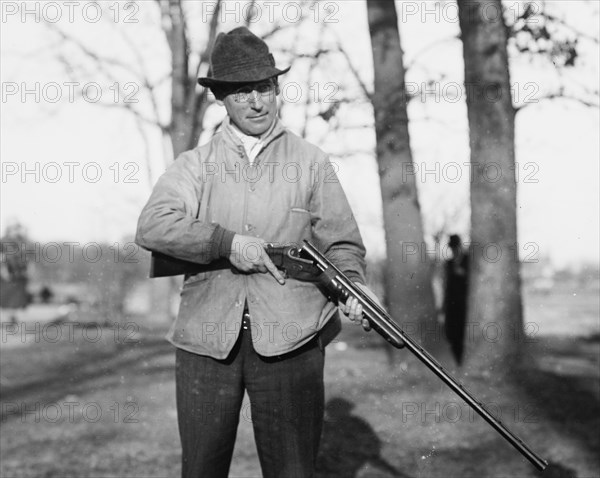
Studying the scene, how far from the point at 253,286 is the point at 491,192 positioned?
5826 mm

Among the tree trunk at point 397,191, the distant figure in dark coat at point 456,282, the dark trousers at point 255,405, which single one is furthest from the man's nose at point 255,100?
the distant figure in dark coat at point 456,282

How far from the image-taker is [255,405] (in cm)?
317

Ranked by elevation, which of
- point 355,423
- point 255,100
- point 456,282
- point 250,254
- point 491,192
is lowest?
point 355,423

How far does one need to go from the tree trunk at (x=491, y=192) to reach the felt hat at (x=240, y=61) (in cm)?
562

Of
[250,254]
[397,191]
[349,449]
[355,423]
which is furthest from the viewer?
[397,191]

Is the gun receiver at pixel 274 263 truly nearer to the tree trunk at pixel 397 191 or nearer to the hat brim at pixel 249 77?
the hat brim at pixel 249 77

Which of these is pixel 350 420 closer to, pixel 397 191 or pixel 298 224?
pixel 397 191

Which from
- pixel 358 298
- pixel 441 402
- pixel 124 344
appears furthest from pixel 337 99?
pixel 358 298

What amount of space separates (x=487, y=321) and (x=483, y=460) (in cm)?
289

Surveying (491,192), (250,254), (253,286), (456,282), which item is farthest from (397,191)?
(250,254)

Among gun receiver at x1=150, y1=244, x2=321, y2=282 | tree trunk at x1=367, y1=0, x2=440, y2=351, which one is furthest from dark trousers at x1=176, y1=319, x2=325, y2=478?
tree trunk at x1=367, y1=0, x2=440, y2=351

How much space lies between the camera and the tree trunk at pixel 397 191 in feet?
30.2

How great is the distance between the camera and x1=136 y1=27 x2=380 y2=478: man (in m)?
3.10

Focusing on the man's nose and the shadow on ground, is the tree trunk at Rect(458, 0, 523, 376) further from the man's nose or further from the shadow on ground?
the man's nose
